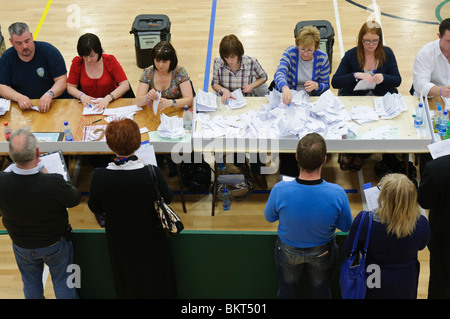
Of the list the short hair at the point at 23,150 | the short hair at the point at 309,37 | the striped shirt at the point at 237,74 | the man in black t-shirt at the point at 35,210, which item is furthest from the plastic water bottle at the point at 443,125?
the short hair at the point at 23,150

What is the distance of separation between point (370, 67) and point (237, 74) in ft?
4.44

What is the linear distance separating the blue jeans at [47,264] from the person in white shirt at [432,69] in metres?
3.64

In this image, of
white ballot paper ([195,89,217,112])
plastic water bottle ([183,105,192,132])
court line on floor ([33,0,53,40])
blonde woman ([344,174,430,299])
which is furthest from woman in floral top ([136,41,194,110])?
court line on floor ([33,0,53,40])

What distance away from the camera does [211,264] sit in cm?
360

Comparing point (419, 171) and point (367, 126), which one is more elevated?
point (367, 126)

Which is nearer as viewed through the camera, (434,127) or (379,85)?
(434,127)

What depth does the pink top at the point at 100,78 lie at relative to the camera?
5.37 m

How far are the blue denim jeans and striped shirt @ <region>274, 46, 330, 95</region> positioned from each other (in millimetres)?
2287

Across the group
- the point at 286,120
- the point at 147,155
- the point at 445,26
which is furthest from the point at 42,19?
the point at 445,26

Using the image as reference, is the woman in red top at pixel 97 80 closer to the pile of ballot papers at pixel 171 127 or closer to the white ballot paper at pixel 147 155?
the pile of ballot papers at pixel 171 127
